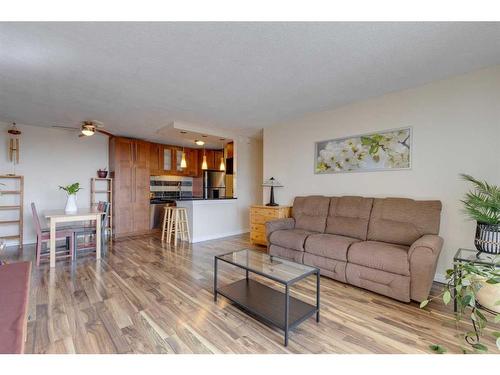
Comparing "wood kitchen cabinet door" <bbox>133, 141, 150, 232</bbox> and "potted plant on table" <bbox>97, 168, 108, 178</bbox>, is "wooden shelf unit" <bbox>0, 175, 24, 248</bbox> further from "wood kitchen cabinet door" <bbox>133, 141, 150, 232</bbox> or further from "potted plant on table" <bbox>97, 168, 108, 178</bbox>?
"wood kitchen cabinet door" <bbox>133, 141, 150, 232</bbox>

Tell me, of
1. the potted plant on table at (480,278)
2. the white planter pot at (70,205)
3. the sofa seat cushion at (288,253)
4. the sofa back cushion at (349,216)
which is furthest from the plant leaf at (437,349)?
the white planter pot at (70,205)

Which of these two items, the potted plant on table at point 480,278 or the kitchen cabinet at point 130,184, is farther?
the kitchen cabinet at point 130,184

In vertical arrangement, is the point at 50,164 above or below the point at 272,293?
above

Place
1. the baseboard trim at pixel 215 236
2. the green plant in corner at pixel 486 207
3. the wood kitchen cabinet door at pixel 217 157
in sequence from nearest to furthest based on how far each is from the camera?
1. the green plant in corner at pixel 486 207
2. the baseboard trim at pixel 215 236
3. the wood kitchen cabinet door at pixel 217 157

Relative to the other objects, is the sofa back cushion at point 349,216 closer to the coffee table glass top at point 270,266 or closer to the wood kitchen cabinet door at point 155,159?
the coffee table glass top at point 270,266

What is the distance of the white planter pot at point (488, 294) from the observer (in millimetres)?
1220

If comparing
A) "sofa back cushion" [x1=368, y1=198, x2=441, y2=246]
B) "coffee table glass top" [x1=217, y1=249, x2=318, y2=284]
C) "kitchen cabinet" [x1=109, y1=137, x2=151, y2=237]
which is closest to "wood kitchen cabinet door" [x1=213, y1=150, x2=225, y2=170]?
"kitchen cabinet" [x1=109, y1=137, x2=151, y2=237]

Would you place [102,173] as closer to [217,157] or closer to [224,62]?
[217,157]

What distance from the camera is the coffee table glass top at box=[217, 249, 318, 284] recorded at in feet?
6.10

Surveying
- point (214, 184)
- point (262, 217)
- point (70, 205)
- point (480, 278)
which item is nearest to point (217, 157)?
point (214, 184)

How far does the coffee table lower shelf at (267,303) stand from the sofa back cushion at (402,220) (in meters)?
1.44

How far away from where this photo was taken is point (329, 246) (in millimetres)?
2725

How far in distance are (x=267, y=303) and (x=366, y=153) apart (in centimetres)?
253
